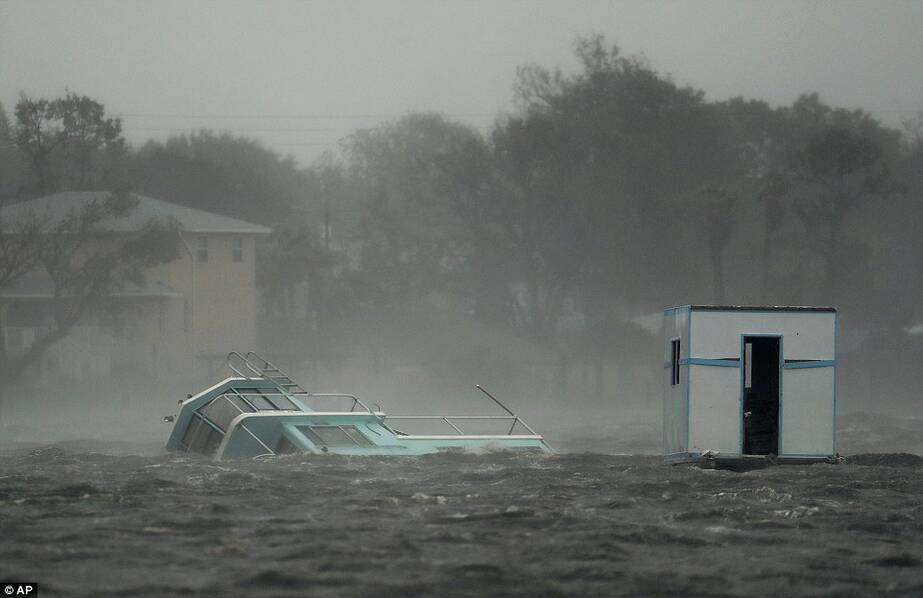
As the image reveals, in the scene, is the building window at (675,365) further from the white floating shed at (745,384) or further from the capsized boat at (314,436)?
the capsized boat at (314,436)

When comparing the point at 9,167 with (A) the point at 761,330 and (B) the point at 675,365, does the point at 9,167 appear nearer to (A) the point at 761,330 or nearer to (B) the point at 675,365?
(B) the point at 675,365

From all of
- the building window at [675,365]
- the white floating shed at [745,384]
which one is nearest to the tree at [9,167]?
the building window at [675,365]

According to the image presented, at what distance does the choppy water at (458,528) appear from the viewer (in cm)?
1480

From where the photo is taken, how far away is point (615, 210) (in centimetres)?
6600

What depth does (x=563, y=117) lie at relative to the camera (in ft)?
224

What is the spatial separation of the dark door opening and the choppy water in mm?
580

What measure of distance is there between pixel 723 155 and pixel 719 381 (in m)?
46.8

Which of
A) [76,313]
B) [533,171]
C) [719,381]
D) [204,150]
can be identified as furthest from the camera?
[204,150]

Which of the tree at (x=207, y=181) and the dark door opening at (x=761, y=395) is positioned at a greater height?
the tree at (x=207, y=181)

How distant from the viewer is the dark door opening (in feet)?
76.6

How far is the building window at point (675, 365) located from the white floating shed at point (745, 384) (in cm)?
25

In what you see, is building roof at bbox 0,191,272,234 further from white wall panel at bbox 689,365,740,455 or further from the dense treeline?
white wall panel at bbox 689,365,740,455

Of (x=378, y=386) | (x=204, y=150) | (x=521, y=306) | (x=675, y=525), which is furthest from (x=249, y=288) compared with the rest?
(x=675, y=525)

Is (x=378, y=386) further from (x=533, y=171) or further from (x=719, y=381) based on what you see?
(x=719, y=381)
